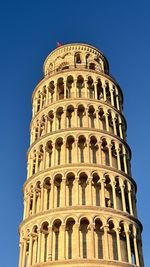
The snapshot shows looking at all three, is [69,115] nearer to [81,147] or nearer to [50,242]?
[81,147]

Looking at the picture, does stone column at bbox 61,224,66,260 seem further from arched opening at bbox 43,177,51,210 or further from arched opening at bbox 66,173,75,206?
arched opening at bbox 43,177,51,210

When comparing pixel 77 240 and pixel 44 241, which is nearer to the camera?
pixel 77 240

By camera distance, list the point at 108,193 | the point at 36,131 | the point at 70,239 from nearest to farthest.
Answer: the point at 70,239
the point at 108,193
the point at 36,131

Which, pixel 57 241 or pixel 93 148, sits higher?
pixel 93 148

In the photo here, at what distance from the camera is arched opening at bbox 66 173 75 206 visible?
28.0 meters

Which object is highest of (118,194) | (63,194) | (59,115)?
(59,115)

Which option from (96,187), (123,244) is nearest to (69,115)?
(96,187)

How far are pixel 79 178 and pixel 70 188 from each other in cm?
100

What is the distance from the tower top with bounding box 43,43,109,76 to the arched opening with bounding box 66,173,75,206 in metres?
12.7

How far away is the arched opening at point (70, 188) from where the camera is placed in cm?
2803

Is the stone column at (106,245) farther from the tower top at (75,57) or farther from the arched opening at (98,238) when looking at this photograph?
the tower top at (75,57)

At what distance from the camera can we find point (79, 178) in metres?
28.6

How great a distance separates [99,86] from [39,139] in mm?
7764

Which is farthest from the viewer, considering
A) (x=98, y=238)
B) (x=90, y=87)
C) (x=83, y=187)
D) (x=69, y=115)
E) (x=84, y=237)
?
(x=90, y=87)
